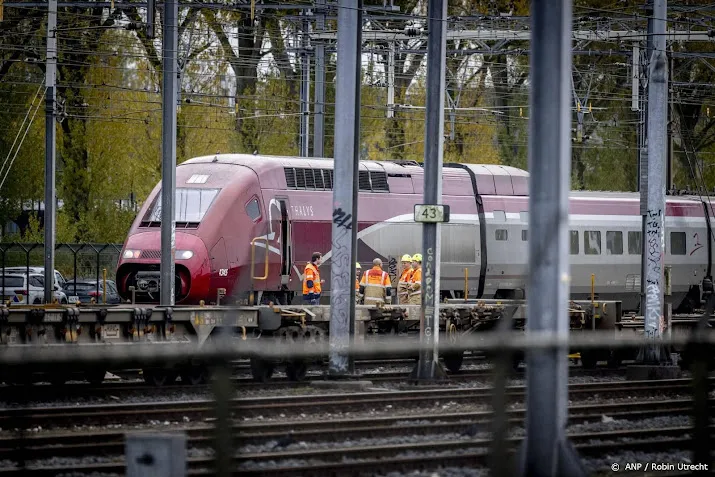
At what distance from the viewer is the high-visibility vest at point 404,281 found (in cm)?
2594

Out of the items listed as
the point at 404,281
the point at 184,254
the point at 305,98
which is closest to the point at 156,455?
the point at 404,281

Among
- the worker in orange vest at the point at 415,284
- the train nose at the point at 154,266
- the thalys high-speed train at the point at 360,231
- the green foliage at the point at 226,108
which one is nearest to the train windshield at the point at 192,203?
the thalys high-speed train at the point at 360,231

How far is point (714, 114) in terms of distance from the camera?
58250 millimetres

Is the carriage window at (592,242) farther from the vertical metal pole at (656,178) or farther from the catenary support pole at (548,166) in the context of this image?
the catenary support pole at (548,166)

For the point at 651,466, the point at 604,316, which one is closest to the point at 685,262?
the point at 604,316

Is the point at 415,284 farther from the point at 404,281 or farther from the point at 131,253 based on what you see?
the point at 131,253

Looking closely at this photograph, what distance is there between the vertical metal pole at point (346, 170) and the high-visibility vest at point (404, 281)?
5855 millimetres

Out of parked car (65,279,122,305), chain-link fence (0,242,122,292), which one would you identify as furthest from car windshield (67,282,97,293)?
chain-link fence (0,242,122,292)

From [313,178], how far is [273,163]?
3.97 ft

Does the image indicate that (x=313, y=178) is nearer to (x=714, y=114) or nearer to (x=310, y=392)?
(x=310, y=392)

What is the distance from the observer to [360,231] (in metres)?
29.4

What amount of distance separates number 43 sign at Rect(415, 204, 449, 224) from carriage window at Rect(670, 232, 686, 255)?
19.1 meters

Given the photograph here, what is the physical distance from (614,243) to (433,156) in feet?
52.9

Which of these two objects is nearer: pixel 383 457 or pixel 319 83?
pixel 383 457
